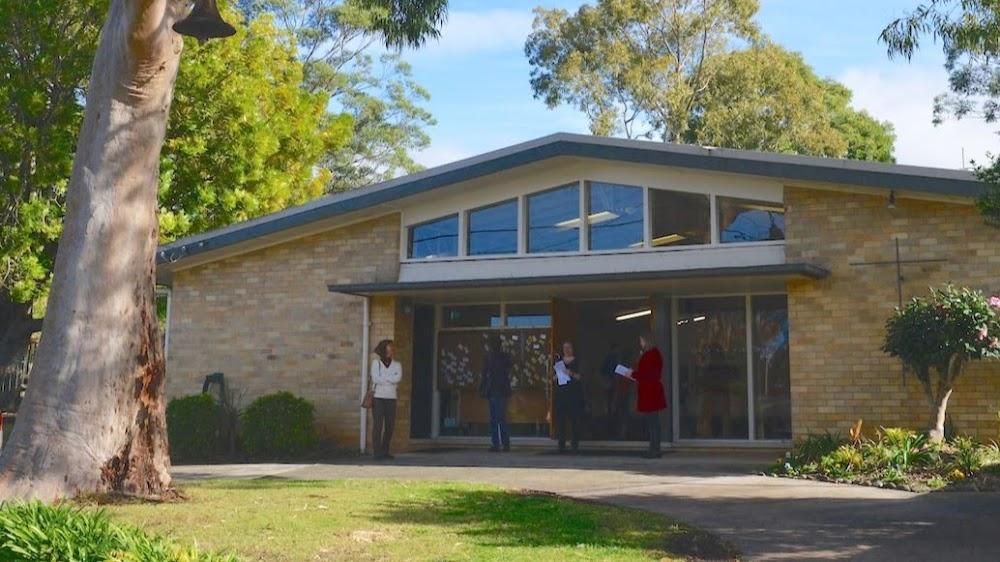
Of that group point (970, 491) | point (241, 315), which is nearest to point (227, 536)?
point (970, 491)

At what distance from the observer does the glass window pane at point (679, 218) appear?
14.8m

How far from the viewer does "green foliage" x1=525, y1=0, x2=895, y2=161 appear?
32.3 meters

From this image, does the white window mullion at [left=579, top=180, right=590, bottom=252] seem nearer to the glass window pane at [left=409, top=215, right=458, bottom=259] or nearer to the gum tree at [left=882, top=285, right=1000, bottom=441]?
the glass window pane at [left=409, top=215, right=458, bottom=259]

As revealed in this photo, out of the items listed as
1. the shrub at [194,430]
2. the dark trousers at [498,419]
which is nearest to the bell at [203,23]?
the shrub at [194,430]

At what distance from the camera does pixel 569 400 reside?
1549cm

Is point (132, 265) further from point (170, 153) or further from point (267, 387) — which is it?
point (170, 153)

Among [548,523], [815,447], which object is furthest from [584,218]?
[548,523]

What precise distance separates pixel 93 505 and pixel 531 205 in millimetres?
8680

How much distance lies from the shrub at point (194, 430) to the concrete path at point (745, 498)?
1.02 meters

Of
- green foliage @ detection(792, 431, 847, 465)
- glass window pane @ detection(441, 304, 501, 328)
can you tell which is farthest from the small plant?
glass window pane @ detection(441, 304, 501, 328)

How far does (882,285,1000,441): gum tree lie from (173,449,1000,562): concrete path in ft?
7.01

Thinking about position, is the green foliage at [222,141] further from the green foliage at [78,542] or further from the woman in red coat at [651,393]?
the green foliage at [78,542]

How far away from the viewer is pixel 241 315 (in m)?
17.2

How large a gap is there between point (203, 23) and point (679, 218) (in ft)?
26.6
